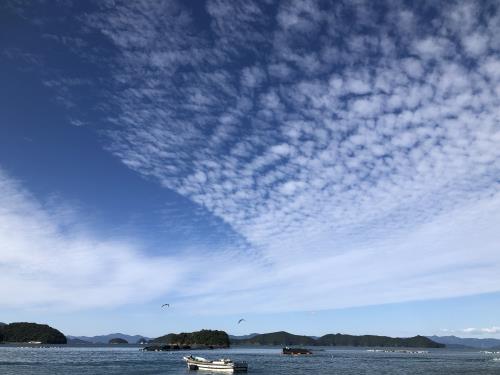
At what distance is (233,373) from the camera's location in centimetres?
10481

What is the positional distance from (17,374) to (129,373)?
22.8 meters

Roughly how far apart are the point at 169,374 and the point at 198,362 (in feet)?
58.5

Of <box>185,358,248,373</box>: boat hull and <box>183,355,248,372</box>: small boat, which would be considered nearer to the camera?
<box>185,358,248,373</box>: boat hull

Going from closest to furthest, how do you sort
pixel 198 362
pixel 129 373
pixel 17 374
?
pixel 17 374 → pixel 129 373 → pixel 198 362

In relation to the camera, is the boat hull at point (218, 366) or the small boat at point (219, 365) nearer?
the boat hull at point (218, 366)

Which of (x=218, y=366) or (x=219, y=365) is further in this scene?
(x=218, y=366)

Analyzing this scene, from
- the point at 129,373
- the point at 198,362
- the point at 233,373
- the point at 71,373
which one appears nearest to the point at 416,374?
the point at 233,373

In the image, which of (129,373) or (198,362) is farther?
(198,362)

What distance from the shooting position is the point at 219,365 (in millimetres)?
111312

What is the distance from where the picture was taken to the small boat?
10700cm

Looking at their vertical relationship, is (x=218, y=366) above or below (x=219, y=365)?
below

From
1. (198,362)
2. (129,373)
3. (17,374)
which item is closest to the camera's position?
(17,374)

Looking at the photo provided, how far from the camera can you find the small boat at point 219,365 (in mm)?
107000

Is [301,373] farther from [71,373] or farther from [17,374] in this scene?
[17,374]
